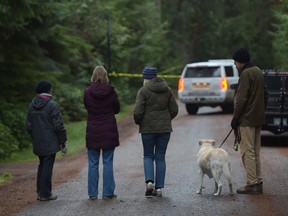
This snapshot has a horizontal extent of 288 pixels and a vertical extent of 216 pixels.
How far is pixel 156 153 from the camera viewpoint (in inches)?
408

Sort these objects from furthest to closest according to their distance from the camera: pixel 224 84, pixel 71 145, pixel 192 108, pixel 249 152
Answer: pixel 192 108 < pixel 224 84 < pixel 71 145 < pixel 249 152

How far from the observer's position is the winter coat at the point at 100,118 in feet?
33.1

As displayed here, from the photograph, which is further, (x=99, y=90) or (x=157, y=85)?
(x=157, y=85)

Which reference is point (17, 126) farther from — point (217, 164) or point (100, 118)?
point (217, 164)

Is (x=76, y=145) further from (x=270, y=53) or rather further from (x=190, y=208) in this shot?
(x=270, y=53)

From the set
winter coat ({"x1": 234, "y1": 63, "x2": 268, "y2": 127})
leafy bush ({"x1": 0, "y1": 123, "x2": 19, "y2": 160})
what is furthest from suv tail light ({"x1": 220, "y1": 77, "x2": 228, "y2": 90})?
winter coat ({"x1": 234, "y1": 63, "x2": 268, "y2": 127})

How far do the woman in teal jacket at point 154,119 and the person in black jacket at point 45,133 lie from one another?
48.9 inches

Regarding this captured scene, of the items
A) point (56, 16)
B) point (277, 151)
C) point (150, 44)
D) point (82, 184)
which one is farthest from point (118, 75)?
point (82, 184)

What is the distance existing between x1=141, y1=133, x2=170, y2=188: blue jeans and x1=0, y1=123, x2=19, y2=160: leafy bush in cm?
765

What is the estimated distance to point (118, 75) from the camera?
104ft

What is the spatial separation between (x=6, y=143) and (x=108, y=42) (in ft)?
45.4

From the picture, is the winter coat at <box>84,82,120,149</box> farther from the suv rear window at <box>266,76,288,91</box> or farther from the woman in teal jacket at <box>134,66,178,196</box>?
the suv rear window at <box>266,76,288,91</box>

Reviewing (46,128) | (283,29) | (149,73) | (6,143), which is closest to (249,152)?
(149,73)

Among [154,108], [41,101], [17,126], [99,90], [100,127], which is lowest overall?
[17,126]
